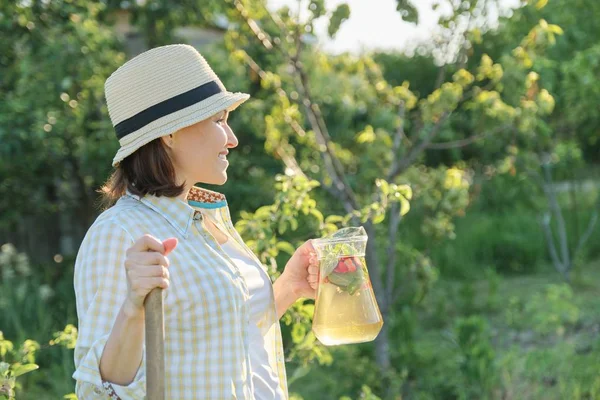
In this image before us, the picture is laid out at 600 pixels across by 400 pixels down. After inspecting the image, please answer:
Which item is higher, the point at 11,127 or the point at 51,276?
the point at 11,127

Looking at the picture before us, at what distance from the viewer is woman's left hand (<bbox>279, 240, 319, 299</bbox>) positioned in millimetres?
2047

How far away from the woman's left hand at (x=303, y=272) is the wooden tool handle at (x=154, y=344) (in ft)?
2.11

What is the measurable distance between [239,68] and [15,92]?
66.1 inches

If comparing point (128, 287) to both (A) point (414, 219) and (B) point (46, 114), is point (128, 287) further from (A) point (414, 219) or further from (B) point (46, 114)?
(A) point (414, 219)

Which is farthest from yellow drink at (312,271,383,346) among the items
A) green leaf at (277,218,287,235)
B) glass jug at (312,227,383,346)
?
green leaf at (277,218,287,235)

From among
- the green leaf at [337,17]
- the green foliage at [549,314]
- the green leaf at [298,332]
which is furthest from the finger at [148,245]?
the green foliage at [549,314]

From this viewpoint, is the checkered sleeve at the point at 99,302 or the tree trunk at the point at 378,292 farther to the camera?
the tree trunk at the point at 378,292

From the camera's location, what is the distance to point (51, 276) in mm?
6727

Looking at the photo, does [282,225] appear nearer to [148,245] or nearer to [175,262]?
[175,262]

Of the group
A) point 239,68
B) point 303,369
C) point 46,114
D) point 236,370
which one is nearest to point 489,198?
point 239,68

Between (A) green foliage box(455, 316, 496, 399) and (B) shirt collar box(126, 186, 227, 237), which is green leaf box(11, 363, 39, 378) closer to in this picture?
(B) shirt collar box(126, 186, 227, 237)

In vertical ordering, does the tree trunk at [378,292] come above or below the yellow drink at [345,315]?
below

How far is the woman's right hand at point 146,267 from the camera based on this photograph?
138 centimetres

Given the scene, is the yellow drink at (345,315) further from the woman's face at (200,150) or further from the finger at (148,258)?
the finger at (148,258)
